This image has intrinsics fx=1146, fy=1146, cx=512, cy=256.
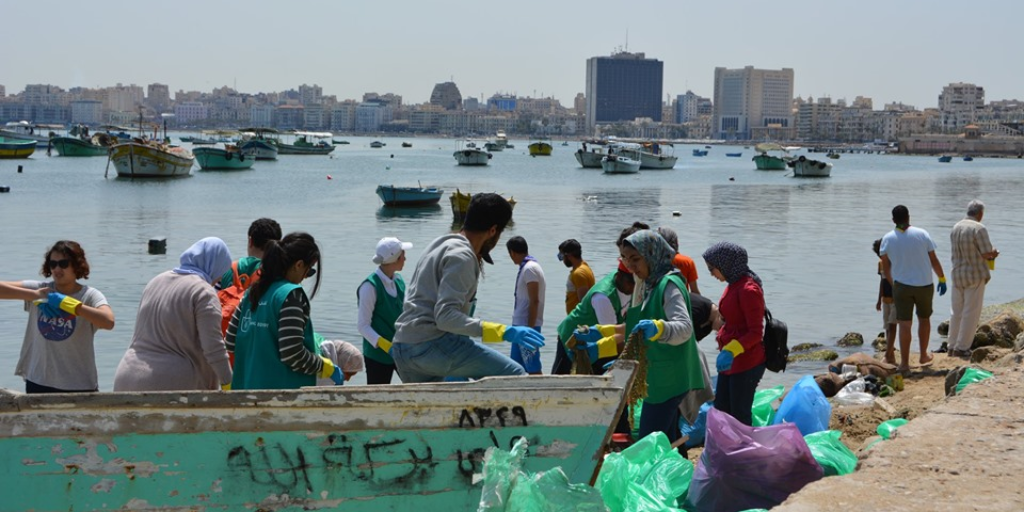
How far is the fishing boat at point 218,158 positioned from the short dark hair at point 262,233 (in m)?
67.3

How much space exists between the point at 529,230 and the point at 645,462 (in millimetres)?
28256

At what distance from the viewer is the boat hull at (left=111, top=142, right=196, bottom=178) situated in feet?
195

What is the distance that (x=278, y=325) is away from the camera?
17.4 feet

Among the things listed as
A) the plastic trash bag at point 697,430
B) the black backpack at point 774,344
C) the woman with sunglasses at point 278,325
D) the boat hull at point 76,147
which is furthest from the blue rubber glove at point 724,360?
the boat hull at point 76,147

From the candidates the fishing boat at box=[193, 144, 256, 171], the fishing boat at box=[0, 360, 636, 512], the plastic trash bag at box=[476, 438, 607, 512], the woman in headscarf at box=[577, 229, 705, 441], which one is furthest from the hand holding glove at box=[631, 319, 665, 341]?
the fishing boat at box=[193, 144, 256, 171]

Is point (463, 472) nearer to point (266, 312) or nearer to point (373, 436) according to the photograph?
point (373, 436)

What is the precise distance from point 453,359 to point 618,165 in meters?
72.0

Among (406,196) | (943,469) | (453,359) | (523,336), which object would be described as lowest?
(406,196)

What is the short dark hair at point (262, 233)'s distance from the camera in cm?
658

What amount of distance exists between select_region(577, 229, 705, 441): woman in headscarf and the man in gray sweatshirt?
2.11ft

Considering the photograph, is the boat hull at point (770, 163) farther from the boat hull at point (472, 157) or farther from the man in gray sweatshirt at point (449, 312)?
the man in gray sweatshirt at point (449, 312)

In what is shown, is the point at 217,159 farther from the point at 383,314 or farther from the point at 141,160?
the point at 383,314

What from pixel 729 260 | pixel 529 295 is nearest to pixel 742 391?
pixel 729 260

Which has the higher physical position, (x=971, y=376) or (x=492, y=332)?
(x=492, y=332)
